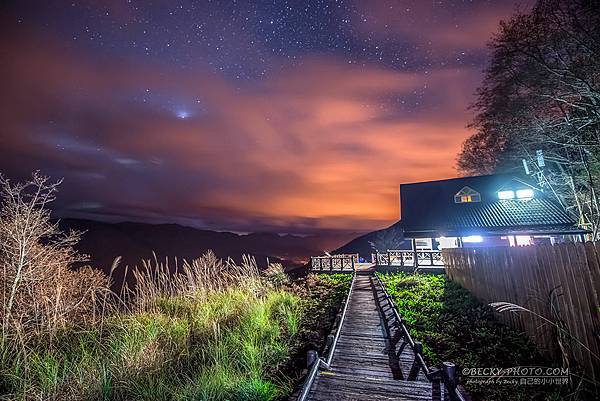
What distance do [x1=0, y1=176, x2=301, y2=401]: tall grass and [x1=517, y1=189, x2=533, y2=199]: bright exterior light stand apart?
20.5 m

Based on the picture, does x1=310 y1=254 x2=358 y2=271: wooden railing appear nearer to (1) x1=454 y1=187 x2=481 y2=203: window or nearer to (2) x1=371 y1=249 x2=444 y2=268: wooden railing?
(2) x1=371 y1=249 x2=444 y2=268: wooden railing

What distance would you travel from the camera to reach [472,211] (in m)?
21.9

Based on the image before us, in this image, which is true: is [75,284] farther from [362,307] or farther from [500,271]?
[500,271]

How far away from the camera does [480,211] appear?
2152cm

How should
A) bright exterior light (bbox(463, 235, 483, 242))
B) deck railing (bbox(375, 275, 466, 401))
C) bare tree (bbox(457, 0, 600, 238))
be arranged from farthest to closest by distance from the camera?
bright exterior light (bbox(463, 235, 483, 242)) < bare tree (bbox(457, 0, 600, 238)) < deck railing (bbox(375, 275, 466, 401))

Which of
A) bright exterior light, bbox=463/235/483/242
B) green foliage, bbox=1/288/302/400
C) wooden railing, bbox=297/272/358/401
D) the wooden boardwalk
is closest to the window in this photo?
bright exterior light, bbox=463/235/483/242

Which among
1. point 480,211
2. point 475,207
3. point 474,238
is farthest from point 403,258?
point 475,207

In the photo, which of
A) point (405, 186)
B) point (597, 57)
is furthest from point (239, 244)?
point (597, 57)

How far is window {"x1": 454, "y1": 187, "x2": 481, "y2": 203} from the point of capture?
22.7 meters

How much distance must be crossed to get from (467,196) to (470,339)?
65.1 ft

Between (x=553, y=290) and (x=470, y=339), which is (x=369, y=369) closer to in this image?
(x=470, y=339)

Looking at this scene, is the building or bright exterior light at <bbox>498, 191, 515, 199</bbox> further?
bright exterior light at <bbox>498, 191, 515, 199</bbox>

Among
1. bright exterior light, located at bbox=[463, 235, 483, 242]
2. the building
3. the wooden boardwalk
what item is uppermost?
the building

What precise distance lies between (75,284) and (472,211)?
79.8 ft
